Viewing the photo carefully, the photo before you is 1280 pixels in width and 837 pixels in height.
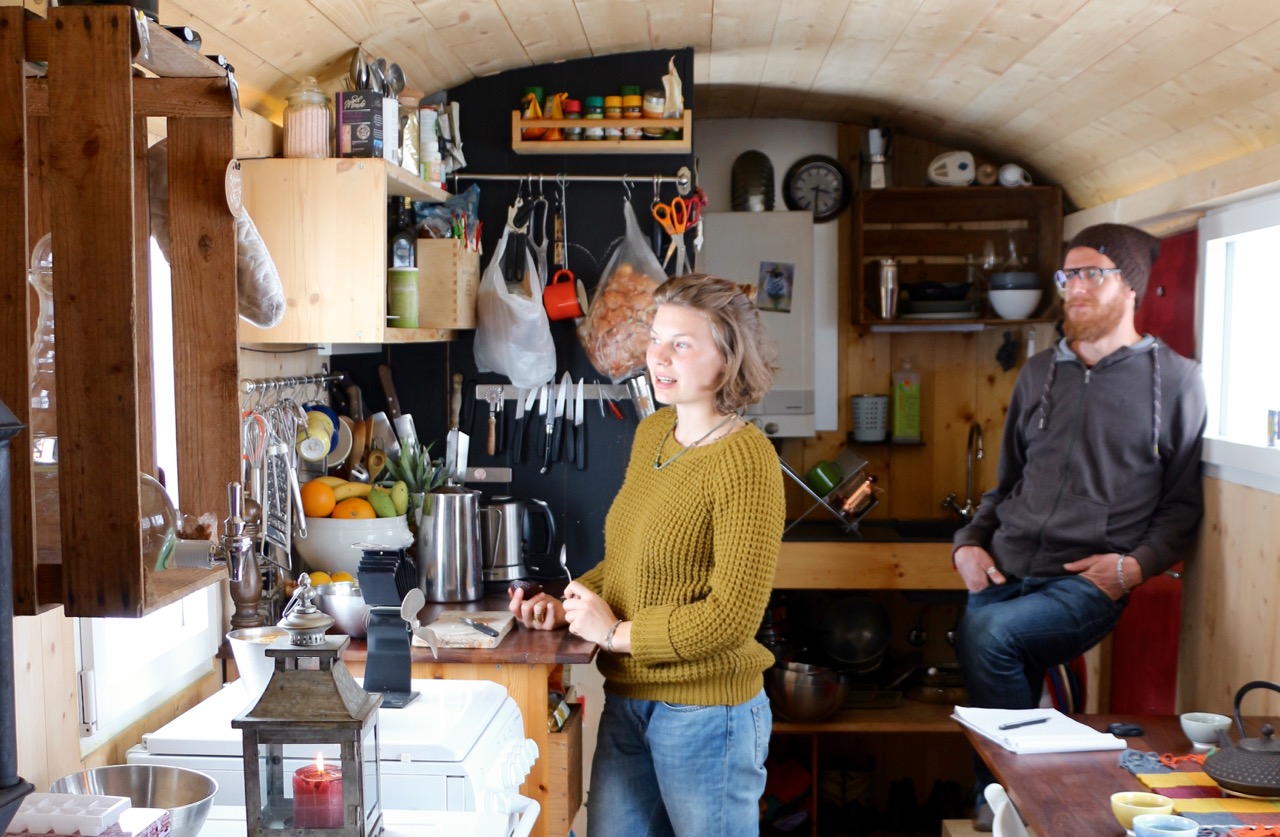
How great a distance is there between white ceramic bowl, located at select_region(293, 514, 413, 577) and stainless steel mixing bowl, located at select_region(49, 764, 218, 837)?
49.3 inches

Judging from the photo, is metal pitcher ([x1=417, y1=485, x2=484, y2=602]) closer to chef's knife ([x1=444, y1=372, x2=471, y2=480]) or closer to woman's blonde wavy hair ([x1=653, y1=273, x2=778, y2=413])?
chef's knife ([x1=444, y1=372, x2=471, y2=480])

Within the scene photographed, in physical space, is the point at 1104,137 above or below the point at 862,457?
above

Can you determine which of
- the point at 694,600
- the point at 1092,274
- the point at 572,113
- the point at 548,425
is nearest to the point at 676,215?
the point at 572,113

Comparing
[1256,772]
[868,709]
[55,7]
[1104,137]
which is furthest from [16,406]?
[868,709]

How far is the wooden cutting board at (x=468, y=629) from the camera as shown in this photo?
263cm

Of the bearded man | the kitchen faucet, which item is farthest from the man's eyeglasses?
the kitchen faucet

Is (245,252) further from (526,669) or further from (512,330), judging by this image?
(512,330)

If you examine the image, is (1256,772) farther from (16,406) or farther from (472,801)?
(16,406)

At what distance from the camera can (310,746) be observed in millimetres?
1474

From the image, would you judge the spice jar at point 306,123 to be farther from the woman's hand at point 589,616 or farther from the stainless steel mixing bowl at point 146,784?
the stainless steel mixing bowl at point 146,784

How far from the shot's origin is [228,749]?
1829mm

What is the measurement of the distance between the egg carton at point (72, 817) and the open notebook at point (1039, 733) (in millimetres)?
1634

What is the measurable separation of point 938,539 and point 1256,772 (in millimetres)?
2111

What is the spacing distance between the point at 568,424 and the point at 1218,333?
179 cm
